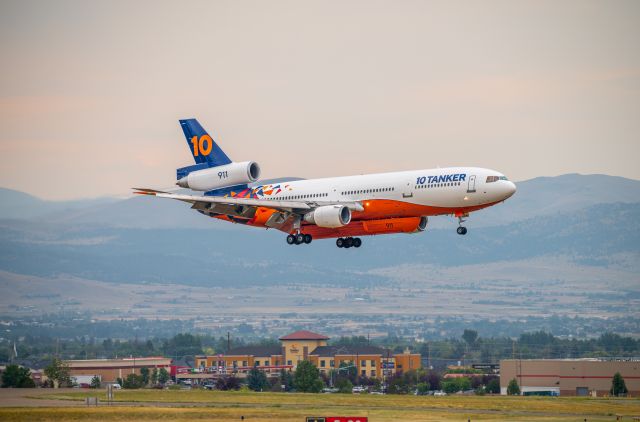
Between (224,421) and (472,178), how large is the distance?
24.5m

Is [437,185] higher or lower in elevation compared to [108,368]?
higher

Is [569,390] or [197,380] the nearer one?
[569,390]

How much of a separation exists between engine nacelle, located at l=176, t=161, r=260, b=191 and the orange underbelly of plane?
18.0 feet

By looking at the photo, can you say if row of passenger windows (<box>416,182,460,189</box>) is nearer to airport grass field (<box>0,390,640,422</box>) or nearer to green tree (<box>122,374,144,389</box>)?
airport grass field (<box>0,390,640,422</box>)

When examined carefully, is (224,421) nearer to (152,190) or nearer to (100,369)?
(152,190)

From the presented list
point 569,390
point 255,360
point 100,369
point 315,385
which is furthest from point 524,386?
point 255,360

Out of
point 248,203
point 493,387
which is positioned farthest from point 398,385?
point 248,203

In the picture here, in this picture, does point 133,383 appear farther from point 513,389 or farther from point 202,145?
point 513,389

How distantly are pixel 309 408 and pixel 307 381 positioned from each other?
1675 inches

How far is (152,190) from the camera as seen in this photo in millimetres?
93188

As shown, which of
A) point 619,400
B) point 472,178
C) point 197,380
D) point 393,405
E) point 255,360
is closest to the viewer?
point 472,178

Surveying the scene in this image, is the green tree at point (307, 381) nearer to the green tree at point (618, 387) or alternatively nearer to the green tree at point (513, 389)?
the green tree at point (513, 389)

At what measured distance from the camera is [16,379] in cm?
11662

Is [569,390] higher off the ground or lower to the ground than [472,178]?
lower
